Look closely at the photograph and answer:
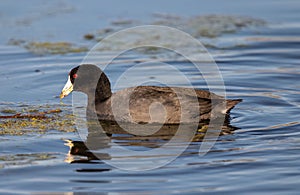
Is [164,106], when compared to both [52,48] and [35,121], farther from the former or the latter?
[52,48]

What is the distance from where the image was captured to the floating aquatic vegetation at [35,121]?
302 inches

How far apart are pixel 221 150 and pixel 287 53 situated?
15.9ft

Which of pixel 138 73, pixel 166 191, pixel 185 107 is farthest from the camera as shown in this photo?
pixel 138 73

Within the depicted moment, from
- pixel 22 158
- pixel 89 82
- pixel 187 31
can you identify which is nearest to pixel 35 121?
pixel 89 82

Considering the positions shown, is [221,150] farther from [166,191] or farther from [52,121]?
[52,121]

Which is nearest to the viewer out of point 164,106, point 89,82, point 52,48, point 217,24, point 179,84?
point 164,106

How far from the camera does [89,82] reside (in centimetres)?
836

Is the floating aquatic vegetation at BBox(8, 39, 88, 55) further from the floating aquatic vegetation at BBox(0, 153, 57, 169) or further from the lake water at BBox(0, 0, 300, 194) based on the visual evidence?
the floating aquatic vegetation at BBox(0, 153, 57, 169)

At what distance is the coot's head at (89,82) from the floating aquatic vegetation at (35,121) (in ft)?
0.97

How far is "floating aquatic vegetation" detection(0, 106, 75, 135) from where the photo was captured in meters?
7.66

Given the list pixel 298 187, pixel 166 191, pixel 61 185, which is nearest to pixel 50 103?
pixel 61 185

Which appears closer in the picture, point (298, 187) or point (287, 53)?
point (298, 187)

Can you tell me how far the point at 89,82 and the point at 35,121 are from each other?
2.92ft

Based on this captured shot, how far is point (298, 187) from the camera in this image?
5.82 metres
